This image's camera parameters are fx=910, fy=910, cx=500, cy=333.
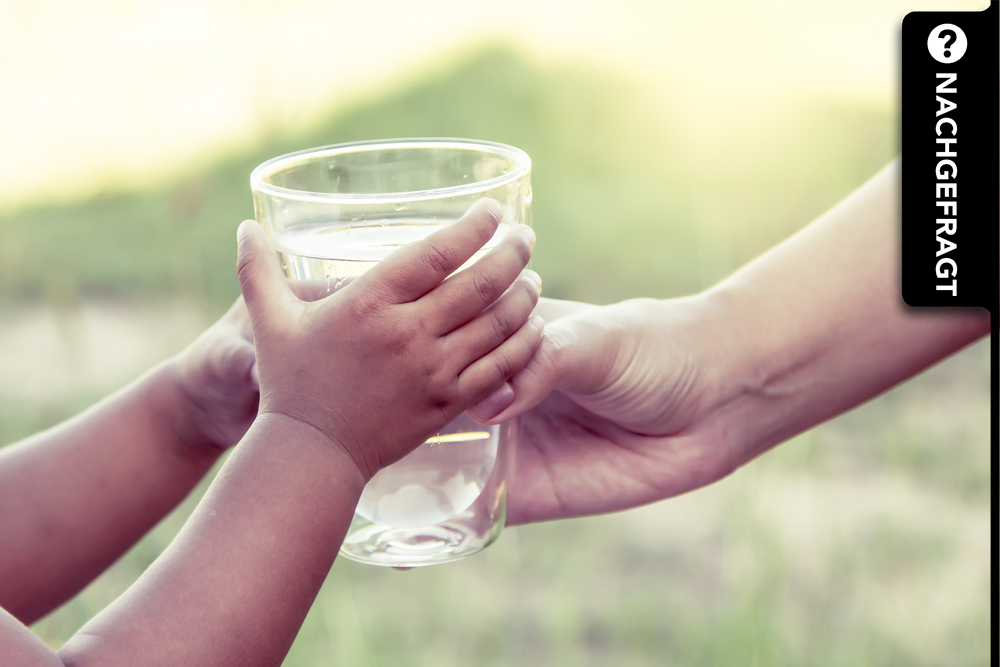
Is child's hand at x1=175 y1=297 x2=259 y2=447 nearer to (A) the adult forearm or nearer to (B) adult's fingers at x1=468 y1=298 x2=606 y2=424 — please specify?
(B) adult's fingers at x1=468 y1=298 x2=606 y2=424

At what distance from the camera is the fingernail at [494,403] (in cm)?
54

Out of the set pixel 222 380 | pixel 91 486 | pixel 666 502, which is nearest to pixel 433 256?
pixel 222 380

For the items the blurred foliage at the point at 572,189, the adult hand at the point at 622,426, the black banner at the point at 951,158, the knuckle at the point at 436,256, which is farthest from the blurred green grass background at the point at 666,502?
the knuckle at the point at 436,256

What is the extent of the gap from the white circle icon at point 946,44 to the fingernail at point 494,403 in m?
0.55

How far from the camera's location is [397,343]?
0.50 metres

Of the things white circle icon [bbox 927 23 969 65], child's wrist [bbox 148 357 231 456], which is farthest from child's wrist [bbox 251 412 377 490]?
white circle icon [bbox 927 23 969 65]

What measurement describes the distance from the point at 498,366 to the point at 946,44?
57 centimetres

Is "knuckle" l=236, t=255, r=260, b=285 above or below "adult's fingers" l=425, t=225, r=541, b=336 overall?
above

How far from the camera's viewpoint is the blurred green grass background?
110cm

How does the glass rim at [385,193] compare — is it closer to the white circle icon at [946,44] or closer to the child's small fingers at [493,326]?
the child's small fingers at [493,326]

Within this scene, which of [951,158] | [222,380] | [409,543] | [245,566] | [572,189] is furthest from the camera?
[572,189]

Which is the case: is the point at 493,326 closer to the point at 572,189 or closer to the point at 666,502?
the point at 666,502

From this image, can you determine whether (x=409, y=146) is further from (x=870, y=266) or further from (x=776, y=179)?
(x=776, y=179)

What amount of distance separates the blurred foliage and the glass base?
0.96 meters
